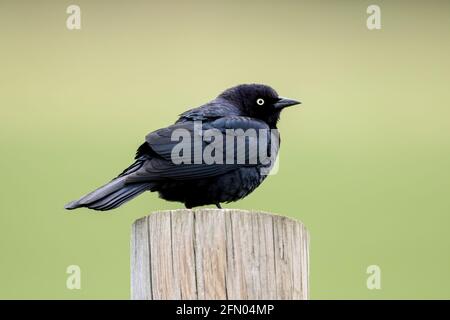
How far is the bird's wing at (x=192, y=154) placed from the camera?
5.71 metres

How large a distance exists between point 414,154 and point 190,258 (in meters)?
7.01

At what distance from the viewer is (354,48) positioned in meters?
12.1

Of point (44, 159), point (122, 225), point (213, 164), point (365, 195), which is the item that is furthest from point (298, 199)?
point (213, 164)

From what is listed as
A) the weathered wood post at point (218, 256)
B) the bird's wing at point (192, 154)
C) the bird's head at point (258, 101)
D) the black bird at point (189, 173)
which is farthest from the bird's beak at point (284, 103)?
the weathered wood post at point (218, 256)

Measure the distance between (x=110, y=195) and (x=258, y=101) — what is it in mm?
1988

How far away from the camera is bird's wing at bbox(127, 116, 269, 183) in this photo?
5.71 meters

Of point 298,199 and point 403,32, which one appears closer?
point 298,199

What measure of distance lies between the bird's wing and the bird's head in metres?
0.69

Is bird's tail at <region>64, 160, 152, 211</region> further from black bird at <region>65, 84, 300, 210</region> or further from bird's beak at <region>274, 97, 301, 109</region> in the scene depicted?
bird's beak at <region>274, 97, 301, 109</region>

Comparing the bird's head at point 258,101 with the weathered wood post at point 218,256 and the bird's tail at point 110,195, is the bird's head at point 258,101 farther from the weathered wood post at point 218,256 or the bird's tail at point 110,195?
the weathered wood post at point 218,256

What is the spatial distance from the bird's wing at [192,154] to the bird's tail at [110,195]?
54 mm

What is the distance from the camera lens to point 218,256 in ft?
13.4

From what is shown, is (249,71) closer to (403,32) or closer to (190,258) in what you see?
(403,32)

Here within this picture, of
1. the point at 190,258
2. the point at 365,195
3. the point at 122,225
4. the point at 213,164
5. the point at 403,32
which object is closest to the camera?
the point at 190,258
